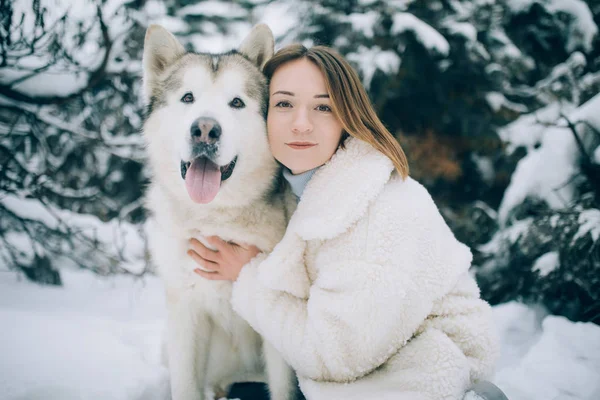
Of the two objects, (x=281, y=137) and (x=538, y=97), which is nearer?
(x=281, y=137)

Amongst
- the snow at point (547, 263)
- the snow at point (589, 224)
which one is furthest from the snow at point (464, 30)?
the snow at point (547, 263)

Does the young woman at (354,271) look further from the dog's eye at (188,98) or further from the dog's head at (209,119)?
the dog's eye at (188,98)

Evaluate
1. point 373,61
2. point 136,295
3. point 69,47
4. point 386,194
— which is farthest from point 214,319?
point 373,61

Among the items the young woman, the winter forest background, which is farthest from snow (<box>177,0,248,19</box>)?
the young woman

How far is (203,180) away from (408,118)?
3944 mm

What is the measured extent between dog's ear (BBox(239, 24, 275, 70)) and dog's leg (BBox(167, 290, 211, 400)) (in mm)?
1405


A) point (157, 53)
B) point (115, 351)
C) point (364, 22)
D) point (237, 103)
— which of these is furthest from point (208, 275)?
point (364, 22)

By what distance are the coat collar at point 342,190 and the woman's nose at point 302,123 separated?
180 mm

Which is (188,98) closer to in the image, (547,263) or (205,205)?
(205,205)

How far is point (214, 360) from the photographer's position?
2.34 metres

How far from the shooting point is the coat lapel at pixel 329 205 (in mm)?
1594

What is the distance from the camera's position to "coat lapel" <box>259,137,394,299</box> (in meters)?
1.59

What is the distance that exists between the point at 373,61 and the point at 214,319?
3345 millimetres

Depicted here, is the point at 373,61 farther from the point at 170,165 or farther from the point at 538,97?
the point at 170,165
